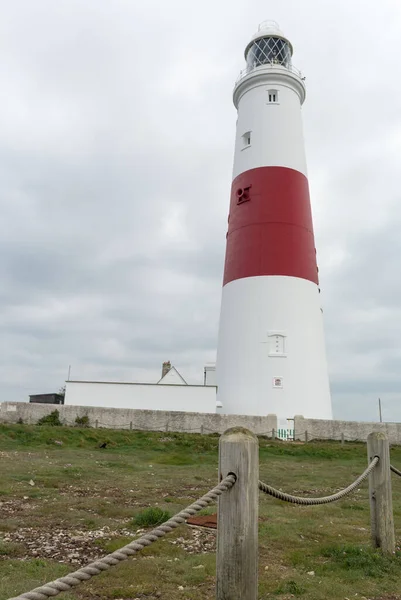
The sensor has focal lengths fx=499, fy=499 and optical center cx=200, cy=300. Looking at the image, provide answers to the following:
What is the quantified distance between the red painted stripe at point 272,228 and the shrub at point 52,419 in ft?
31.7

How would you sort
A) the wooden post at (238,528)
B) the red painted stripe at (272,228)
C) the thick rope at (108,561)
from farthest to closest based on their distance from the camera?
the red painted stripe at (272,228), the wooden post at (238,528), the thick rope at (108,561)

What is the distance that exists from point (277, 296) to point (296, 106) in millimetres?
9789

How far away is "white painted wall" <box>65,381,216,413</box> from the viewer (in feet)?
78.8

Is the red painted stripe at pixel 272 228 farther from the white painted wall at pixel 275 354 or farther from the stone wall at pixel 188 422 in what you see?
the stone wall at pixel 188 422

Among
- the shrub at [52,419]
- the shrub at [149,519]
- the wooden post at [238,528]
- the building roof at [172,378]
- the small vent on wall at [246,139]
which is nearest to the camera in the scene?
the wooden post at [238,528]

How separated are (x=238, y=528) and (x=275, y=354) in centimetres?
1788

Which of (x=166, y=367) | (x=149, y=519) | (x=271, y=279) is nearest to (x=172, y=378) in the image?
(x=166, y=367)

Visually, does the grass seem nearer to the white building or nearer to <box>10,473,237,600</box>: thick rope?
<box>10,473,237,600</box>: thick rope

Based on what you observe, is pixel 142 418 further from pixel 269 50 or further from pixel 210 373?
pixel 269 50

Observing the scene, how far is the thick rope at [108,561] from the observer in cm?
230

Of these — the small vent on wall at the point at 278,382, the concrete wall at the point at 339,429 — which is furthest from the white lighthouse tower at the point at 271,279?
the concrete wall at the point at 339,429

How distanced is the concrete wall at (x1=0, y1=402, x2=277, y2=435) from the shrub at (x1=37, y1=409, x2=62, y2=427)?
0.15 metres

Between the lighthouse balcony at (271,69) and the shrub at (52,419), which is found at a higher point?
the lighthouse balcony at (271,69)

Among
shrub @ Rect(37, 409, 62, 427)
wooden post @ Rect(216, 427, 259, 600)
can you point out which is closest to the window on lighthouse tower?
shrub @ Rect(37, 409, 62, 427)
